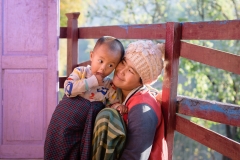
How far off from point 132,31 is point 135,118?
3.83 ft

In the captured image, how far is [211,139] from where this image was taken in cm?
292

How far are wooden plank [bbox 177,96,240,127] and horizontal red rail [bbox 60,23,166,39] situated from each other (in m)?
0.53

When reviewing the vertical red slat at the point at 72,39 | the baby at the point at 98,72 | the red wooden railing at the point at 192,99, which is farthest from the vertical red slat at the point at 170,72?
the vertical red slat at the point at 72,39

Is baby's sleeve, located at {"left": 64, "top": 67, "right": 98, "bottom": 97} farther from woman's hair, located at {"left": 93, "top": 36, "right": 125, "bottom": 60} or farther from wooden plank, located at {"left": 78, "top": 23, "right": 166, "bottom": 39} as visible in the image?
wooden plank, located at {"left": 78, "top": 23, "right": 166, "bottom": 39}

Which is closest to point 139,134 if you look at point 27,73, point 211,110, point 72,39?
point 211,110

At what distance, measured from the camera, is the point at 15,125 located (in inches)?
176

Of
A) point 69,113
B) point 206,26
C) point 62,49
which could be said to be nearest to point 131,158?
point 69,113

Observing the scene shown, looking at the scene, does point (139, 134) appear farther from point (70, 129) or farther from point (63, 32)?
point (63, 32)

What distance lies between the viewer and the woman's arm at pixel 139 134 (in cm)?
261

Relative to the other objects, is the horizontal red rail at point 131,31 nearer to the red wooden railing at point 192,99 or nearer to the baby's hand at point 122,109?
the red wooden railing at point 192,99

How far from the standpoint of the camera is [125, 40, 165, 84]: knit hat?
111 inches

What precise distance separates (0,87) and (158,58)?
208 cm

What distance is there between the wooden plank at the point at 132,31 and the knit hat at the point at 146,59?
413mm

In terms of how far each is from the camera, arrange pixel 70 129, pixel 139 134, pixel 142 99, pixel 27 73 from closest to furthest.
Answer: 1. pixel 139 134
2. pixel 142 99
3. pixel 70 129
4. pixel 27 73
